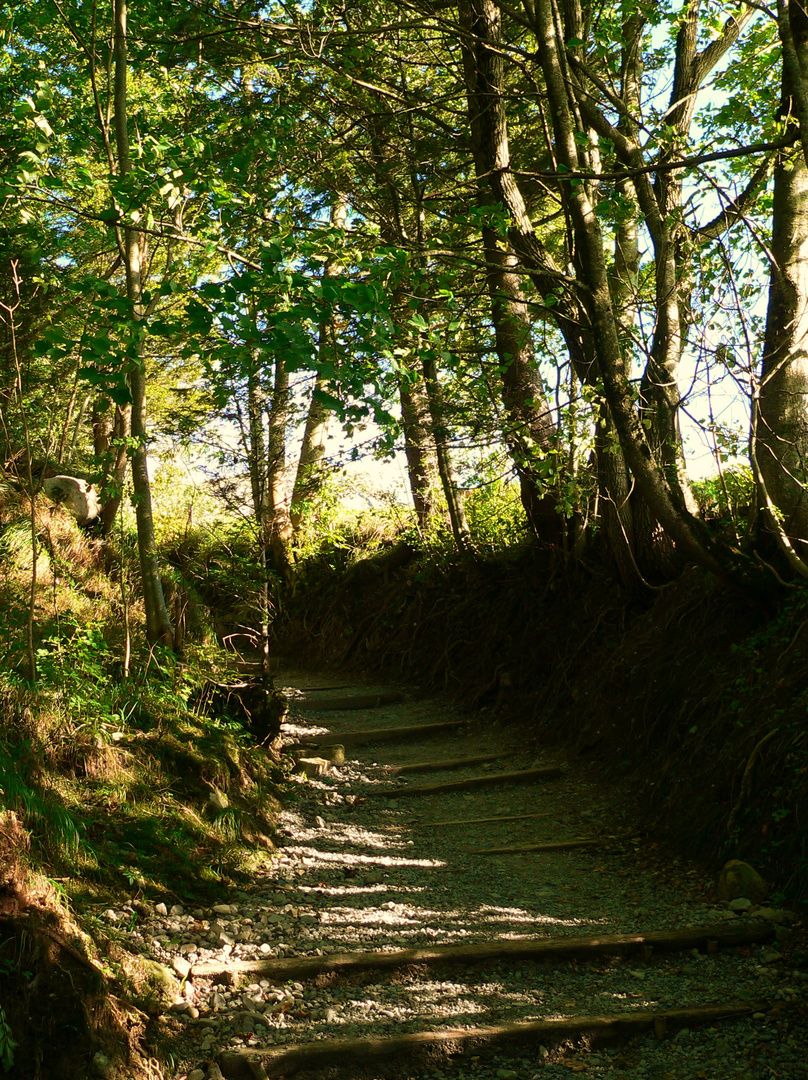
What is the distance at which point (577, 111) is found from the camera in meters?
7.19

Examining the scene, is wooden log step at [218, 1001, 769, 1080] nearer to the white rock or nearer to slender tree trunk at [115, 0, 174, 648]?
the white rock

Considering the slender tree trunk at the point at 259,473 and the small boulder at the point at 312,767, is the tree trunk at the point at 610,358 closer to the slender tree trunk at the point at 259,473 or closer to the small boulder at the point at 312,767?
the slender tree trunk at the point at 259,473

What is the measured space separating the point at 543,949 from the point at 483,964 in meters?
0.32

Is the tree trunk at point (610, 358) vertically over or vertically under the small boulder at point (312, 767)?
over

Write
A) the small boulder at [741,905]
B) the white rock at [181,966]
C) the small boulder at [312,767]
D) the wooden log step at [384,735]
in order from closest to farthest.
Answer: the white rock at [181,966] → the small boulder at [741,905] → the small boulder at [312,767] → the wooden log step at [384,735]

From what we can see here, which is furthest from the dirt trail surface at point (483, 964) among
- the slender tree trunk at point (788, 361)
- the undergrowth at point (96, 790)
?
the slender tree trunk at point (788, 361)

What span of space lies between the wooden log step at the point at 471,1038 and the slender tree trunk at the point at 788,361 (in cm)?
311

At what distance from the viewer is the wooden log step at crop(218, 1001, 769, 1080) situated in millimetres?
3158

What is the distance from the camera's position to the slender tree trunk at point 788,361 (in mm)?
5422

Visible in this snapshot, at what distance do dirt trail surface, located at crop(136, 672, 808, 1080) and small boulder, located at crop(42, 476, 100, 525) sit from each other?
15.2ft

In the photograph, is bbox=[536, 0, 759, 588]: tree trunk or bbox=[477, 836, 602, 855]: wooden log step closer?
bbox=[536, 0, 759, 588]: tree trunk

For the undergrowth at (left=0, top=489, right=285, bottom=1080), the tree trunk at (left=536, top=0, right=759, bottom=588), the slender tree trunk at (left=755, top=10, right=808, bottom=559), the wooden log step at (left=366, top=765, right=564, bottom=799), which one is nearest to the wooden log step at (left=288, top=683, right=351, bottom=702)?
the undergrowth at (left=0, top=489, right=285, bottom=1080)

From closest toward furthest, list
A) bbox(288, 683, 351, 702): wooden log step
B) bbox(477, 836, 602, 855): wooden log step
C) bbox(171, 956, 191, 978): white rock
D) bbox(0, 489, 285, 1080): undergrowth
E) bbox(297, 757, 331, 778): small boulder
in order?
1. bbox(0, 489, 285, 1080): undergrowth
2. bbox(171, 956, 191, 978): white rock
3. bbox(477, 836, 602, 855): wooden log step
4. bbox(297, 757, 331, 778): small boulder
5. bbox(288, 683, 351, 702): wooden log step

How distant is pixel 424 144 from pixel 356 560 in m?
6.04
